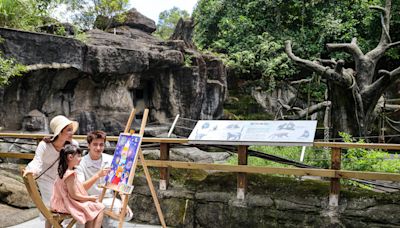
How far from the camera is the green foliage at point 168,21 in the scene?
103 feet

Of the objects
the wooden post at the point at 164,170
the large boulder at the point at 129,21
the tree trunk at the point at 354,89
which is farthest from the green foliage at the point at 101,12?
the wooden post at the point at 164,170

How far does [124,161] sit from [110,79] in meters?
10.0

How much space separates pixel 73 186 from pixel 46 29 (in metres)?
9.94

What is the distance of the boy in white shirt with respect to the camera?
11.4 ft

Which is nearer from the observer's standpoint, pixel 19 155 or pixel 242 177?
pixel 242 177

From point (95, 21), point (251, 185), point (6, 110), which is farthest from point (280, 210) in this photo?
point (95, 21)

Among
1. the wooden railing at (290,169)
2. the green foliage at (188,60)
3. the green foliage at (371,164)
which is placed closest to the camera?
the wooden railing at (290,169)

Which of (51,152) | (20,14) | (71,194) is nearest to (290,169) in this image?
(71,194)

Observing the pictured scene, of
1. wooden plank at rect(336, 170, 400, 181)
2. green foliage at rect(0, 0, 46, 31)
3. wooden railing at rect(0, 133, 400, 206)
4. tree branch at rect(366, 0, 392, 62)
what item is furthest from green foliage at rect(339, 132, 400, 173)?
green foliage at rect(0, 0, 46, 31)

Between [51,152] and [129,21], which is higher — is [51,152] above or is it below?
below

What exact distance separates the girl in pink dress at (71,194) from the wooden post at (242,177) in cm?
180

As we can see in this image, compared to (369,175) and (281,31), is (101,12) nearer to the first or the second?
(281,31)

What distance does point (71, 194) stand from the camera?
3.07 m

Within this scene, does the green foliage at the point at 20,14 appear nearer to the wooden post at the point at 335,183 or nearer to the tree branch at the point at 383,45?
the wooden post at the point at 335,183
